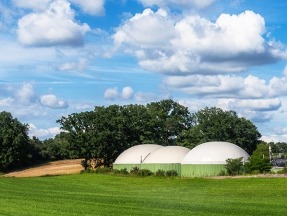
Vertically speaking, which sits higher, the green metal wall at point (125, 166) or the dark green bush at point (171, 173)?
the green metal wall at point (125, 166)

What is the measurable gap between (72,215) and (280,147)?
5770 inches

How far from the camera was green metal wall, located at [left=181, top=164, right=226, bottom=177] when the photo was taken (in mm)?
69438

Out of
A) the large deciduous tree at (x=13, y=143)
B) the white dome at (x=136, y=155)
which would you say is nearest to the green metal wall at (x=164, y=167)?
the white dome at (x=136, y=155)

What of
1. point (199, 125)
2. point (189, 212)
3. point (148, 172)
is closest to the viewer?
point (189, 212)

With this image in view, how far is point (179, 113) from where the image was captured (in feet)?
412

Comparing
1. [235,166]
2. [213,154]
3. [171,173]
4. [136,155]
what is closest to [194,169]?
[213,154]

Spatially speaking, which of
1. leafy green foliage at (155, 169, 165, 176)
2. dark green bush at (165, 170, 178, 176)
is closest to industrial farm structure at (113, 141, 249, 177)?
dark green bush at (165, 170, 178, 176)

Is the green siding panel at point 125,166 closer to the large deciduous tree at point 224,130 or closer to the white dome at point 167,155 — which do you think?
the white dome at point 167,155

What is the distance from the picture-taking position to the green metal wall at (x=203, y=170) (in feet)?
228

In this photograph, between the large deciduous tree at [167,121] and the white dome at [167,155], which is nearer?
the white dome at [167,155]

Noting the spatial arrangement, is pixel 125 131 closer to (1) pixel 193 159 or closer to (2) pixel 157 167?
(2) pixel 157 167

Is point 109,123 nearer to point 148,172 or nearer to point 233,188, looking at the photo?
point 148,172

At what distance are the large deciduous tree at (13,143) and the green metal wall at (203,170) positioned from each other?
187 ft

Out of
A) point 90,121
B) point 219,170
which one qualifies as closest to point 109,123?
point 90,121
